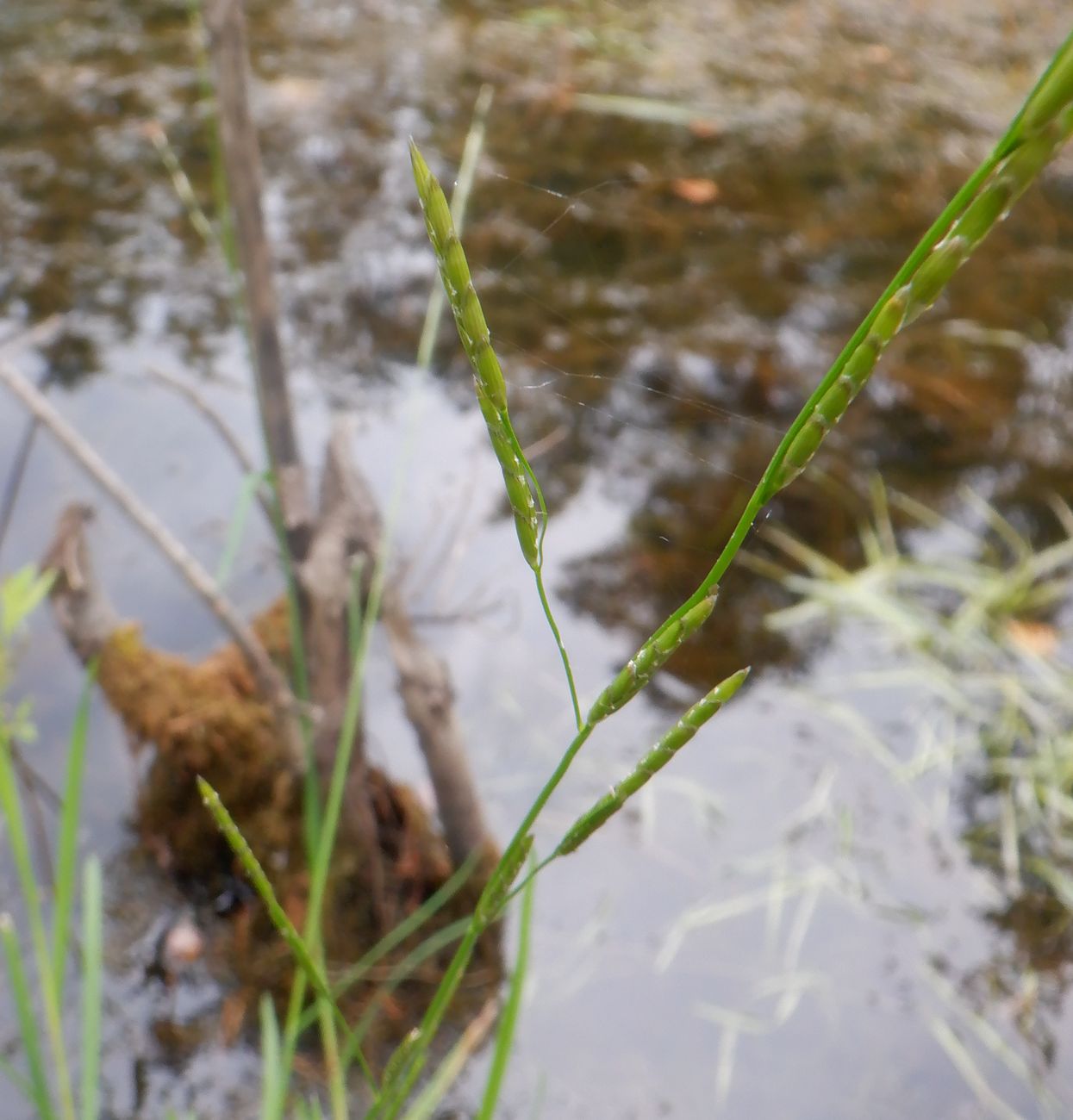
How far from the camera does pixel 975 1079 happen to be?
1.23m

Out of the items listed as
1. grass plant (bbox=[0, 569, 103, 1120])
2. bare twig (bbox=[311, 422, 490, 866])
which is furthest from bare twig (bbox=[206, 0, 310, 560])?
grass plant (bbox=[0, 569, 103, 1120])

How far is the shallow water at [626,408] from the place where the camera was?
1299 millimetres

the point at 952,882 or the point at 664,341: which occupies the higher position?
the point at 664,341

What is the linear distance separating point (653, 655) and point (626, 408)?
1.93m

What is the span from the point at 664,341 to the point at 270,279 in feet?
4.44

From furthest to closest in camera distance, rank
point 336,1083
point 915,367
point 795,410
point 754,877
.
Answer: point 915,367, point 795,410, point 754,877, point 336,1083

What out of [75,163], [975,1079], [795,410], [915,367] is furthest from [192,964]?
[75,163]

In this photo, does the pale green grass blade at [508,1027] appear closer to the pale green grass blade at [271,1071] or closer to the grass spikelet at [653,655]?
the pale green grass blade at [271,1071]

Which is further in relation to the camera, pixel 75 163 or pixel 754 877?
pixel 75 163

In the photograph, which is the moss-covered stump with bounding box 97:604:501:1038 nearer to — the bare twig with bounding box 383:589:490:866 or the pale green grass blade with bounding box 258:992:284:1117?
the bare twig with bounding box 383:589:490:866

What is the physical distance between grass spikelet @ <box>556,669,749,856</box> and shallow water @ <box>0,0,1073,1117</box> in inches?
11.9

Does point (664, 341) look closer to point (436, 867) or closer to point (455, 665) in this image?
point (455, 665)

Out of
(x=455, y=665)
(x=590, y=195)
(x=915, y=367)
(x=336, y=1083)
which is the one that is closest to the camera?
(x=336, y=1083)

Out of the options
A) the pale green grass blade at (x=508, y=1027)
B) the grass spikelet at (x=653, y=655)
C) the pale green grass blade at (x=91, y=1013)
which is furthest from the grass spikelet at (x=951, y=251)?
the pale green grass blade at (x=91, y=1013)
